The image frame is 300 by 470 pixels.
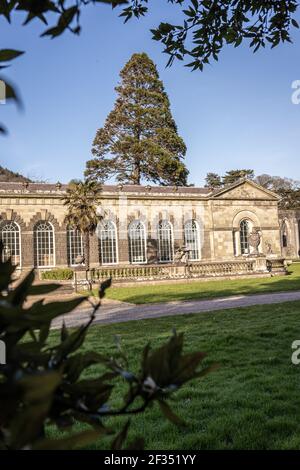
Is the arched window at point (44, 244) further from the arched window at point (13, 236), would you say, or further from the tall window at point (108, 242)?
the tall window at point (108, 242)

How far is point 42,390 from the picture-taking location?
62 cm

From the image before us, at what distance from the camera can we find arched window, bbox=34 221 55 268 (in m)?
34.0

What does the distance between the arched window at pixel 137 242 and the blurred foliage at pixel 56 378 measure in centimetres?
3601

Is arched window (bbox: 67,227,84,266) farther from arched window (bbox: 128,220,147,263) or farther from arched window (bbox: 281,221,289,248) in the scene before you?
arched window (bbox: 281,221,289,248)

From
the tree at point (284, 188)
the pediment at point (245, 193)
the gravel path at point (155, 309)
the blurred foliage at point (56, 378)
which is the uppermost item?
the tree at point (284, 188)

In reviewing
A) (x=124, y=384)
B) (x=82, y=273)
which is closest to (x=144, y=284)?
(x=82, y=273)

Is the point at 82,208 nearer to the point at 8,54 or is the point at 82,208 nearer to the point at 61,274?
the point at 61,274

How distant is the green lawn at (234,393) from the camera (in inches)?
138

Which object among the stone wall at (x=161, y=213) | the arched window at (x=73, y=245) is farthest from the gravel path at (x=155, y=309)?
the stone wall at (x=161, y=213)

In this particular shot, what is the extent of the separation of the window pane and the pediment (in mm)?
5189

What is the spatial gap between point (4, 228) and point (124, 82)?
1015 inches
